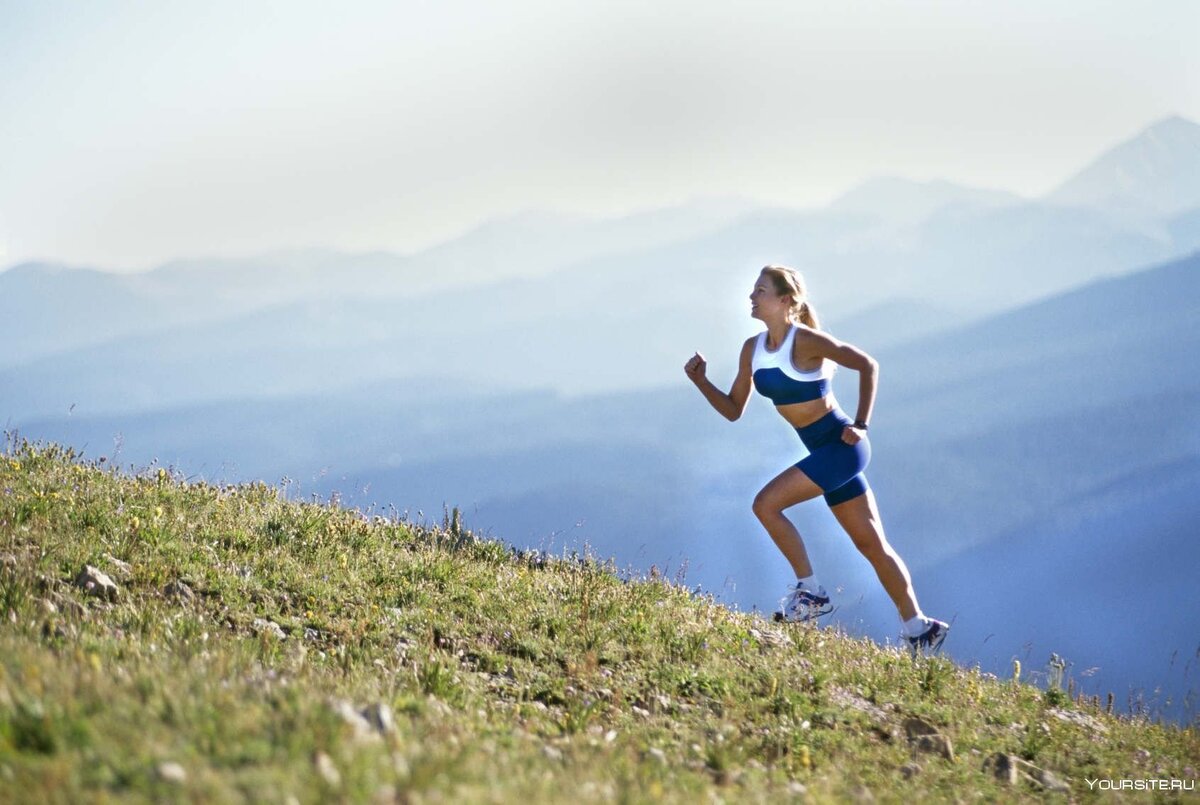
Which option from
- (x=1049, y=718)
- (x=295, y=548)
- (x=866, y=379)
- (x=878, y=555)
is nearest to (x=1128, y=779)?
(x=1049, y=718)

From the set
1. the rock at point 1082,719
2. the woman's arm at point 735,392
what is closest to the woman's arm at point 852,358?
the woman's arm at point 735,392

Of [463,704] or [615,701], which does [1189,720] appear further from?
[463,704]

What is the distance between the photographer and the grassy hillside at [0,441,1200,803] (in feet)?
11.3

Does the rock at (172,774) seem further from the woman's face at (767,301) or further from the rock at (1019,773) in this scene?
the woman's face at (767,301)

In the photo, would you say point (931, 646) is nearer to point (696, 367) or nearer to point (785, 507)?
point (785, 507)

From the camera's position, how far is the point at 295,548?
9.01 metres

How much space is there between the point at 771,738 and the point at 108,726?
3870mm

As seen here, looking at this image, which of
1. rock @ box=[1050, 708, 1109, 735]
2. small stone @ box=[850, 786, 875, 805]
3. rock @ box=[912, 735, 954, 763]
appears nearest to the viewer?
small stone @ box=[850, 786, 875, 805]

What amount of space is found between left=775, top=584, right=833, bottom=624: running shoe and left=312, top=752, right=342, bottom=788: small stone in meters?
6.88

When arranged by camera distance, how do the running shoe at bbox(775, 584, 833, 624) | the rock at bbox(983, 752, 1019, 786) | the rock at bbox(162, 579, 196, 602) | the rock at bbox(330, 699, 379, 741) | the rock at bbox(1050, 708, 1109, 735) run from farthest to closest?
the running shoe at bbox(775, 584, 833, 624)
the rock at bbox(1050, 708, 1109, 735)
the rock at bbox(162, 579, 196, 602)
the rock at bbox(983, 752, 1019, 786)
the rock at bbox(330, 699, 379, 741)

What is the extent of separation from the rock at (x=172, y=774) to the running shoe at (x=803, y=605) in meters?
7.19

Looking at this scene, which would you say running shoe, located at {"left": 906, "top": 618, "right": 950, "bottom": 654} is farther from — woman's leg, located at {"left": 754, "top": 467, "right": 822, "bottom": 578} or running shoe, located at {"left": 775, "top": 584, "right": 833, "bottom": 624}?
woman's leg, located at {"left": 754, "top": 467, "right": 822, "bottom": 578}

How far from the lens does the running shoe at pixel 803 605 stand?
9688 mm

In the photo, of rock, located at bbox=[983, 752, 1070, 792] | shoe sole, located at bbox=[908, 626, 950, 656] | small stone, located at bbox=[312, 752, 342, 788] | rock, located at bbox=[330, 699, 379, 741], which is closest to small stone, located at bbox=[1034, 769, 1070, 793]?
rock, located at bbox=[983, 752, 1070, 792]
